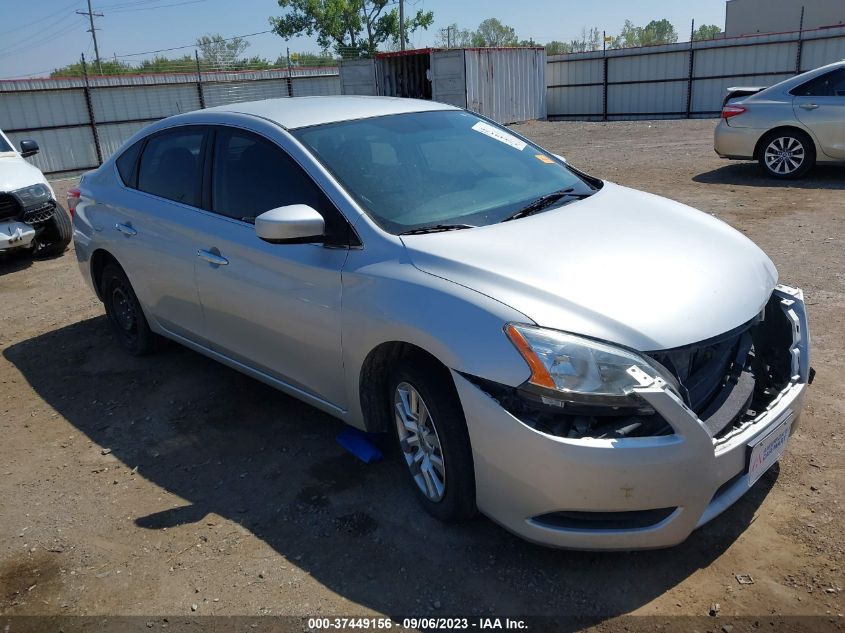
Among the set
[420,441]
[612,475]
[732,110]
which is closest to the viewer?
[612,475]

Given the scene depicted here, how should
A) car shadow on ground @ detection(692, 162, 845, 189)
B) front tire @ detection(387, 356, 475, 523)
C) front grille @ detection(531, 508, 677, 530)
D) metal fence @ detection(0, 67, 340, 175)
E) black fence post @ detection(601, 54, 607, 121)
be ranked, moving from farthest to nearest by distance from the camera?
black fence post @ detection(601, 54, 607, 121) → metal fence @ detection(0, 67, 340, 175) → car shadow on ground @ detection(692, 162, 845, 189) → front tire @ detection(387, 356, 475, 523) → front grille @ detection(531, 508, 677, 530)

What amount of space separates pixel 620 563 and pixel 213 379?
120 inches

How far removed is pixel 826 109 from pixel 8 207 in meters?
10.2

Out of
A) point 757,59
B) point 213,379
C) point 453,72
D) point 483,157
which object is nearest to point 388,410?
point 483,157

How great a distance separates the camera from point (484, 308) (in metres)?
2.73

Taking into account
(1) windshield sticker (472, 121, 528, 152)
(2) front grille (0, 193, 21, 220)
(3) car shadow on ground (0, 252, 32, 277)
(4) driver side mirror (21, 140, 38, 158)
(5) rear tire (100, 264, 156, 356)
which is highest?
(1) windshield sticker (472, 121, 528, 152)

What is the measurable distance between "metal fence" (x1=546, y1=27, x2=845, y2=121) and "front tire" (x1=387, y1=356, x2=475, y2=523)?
22008 millimetres

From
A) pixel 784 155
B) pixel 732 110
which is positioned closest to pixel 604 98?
pixel 732 110

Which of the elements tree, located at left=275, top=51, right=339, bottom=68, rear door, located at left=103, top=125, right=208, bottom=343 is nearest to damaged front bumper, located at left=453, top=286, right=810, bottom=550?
rear door, located at left=103, top=125, right=208, bottom=343

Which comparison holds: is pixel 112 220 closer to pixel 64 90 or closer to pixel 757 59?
pixel 64 90

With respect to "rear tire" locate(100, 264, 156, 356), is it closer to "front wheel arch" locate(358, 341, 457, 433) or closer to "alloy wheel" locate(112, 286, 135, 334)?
"alloy wheel" locate(112, 286, 135, 334)

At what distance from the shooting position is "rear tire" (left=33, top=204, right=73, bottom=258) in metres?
8.84

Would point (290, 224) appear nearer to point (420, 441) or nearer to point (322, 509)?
point (420, 441)

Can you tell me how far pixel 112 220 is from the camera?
5035 mm
